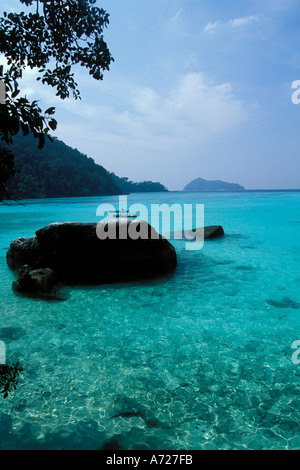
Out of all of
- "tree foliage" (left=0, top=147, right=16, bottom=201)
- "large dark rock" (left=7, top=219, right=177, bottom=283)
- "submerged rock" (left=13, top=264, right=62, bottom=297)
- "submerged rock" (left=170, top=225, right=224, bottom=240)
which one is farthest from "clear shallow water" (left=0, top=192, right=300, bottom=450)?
"submerged rock" (left=170, top=225, right=224, bottom=240)

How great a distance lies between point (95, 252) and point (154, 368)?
16.8 ft

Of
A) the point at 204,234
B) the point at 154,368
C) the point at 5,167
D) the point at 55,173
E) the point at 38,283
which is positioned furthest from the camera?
the point at 55,173

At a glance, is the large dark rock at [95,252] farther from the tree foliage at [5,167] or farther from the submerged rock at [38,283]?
the tree foliage at [5,167]

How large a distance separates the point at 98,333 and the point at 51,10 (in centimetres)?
537

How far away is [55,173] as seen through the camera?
9831 centimetres

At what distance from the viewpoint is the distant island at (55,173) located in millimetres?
87625

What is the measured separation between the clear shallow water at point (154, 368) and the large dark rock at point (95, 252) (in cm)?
92

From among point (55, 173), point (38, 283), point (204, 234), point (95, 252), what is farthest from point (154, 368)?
point (55, 173)

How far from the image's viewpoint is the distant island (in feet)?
287

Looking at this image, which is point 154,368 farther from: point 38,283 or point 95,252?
point 95,252

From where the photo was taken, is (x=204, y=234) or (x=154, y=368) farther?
(x=204, y=234)

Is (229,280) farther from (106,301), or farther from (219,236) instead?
(219,236)

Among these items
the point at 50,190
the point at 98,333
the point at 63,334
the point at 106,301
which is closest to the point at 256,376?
the point at 98,333

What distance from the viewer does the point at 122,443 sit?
3.12m
